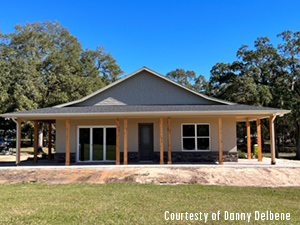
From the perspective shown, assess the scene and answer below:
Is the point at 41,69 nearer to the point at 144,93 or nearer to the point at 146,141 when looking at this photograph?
the point at 144,93

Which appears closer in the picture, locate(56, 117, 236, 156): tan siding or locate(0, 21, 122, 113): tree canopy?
locate(56, 117, 236, 156): tan siding

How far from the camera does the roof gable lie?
15.0 metres

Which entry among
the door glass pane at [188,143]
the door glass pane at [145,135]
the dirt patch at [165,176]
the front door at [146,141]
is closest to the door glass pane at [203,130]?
the door glass pane at [188,143]

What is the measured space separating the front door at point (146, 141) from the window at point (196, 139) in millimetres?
1859

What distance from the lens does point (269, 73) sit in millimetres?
24984

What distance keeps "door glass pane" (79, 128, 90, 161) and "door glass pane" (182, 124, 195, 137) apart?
540 cm

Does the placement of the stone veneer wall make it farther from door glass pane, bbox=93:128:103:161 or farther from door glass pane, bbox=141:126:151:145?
door glass pane, bbox=93:128:103:161

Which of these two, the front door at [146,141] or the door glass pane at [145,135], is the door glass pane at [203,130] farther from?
the door glass pane at [145,135]

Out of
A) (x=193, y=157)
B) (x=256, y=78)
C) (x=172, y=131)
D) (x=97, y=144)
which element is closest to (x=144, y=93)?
(x=172, y=131)

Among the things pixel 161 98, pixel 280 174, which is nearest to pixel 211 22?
pixel 161 98

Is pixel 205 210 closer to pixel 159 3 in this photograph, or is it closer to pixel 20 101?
pixel 159 3

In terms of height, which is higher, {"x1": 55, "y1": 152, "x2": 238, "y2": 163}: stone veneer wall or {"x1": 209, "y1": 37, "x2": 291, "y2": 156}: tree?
{"x1": 209, "y1": 37, "x2": 291, "y2": 156}: tree

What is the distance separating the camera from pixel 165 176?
10578 mm

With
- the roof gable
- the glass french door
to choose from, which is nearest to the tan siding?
the glass french door
